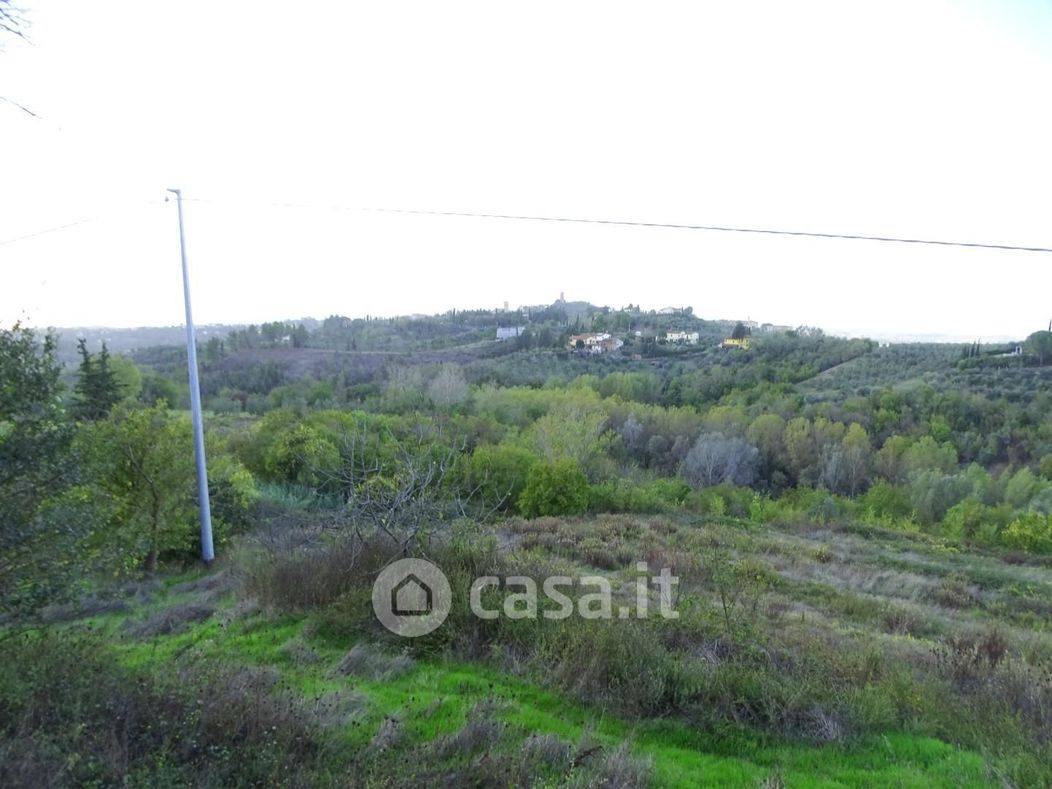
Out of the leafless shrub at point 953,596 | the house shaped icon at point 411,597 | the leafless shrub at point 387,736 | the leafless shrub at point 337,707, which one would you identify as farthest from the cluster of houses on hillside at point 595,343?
the leafless shrub at point 387,736

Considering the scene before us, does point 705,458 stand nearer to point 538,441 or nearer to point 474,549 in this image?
point 538,441

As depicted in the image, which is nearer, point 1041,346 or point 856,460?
point 856,460

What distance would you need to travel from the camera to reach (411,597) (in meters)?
5.35

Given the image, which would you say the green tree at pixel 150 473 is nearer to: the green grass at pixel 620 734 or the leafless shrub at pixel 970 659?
the green grass at pixel 620 734

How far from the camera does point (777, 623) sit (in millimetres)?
6809

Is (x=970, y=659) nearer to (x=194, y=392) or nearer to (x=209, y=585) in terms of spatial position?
(x=209, y=585)

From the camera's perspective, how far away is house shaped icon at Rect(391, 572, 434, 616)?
5.24 metres

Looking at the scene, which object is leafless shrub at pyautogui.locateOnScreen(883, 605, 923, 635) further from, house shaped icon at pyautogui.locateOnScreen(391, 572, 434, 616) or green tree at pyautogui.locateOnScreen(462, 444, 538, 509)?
green tree at pyautogui.locateOnScreen(462, 444, 538, 509)

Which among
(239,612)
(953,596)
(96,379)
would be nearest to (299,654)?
(239,612)

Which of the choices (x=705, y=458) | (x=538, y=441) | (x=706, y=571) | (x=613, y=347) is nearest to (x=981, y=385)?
(x=705, y=458)

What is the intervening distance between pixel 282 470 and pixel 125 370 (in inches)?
500

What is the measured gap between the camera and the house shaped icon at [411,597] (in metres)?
5.24

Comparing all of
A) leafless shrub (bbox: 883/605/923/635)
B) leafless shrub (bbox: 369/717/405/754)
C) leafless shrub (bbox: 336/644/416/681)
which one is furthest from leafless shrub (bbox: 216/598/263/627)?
leafless shrub (bbox: 883/605/923/635)

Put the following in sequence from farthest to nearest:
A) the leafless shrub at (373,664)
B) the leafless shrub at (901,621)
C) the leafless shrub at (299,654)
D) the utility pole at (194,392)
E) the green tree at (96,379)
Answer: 1. the green tree at (96,379)
2. the utility pole at (194,392)
3. the leafless shrub at (901,621)
4. the leafless shrub at (299,654)
5. the leafless shrub at (373,664)
